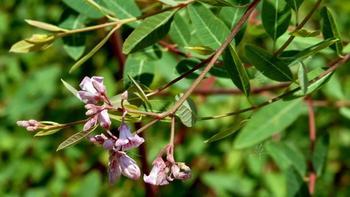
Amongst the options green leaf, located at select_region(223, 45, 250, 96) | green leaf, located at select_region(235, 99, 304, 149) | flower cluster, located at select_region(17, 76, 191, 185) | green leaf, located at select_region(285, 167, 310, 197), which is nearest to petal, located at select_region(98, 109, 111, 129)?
flower cluster, located at select_region(17, 76, 191, 185)

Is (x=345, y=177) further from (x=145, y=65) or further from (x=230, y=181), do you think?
(x=145, y=65)

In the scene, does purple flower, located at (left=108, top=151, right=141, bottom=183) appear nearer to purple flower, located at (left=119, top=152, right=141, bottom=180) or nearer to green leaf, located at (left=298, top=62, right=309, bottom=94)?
purple flower, located at (left=119, top=152, right=141, bottom=180)

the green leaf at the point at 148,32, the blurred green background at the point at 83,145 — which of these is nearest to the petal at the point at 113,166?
the green leaf at the point at 148,32

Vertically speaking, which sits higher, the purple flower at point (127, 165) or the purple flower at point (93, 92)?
the purple flower at point (93, 92)

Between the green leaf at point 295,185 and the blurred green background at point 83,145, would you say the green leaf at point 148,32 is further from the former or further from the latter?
the blurred green background at point 83,145

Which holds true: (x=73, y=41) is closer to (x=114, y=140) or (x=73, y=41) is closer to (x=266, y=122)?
(x=266, y=122)

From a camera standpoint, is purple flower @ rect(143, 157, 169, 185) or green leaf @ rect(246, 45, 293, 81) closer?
purple flower @ rect(143, 157, 169, 185)
